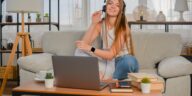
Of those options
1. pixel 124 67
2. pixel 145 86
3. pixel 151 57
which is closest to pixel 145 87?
pixel 145 86

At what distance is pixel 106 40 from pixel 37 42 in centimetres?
236

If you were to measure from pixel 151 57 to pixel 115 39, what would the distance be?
75 centimetres

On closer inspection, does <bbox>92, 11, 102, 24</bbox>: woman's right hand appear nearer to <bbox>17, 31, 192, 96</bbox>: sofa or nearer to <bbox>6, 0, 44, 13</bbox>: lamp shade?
<bbox>17, 31, 192, 96</bbox>: sofa

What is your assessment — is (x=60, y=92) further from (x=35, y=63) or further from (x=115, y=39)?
(x=35, y=63)

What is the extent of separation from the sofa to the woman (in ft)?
1.18

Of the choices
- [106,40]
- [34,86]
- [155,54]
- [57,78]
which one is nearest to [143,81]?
[57,78]

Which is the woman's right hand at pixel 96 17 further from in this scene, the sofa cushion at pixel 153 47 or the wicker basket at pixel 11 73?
the wicker basket at pixel 11 73

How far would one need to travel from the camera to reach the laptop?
1.68m

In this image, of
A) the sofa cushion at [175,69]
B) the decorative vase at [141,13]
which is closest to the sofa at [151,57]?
the sofa cushion at [175,69]

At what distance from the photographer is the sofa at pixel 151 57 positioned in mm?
2609

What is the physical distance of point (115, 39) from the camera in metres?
2.42

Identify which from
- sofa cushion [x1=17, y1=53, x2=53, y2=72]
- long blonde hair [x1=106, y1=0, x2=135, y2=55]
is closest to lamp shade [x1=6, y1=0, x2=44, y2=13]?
sofa cushion [x1=17, y1=53, x2=53, y2=72]

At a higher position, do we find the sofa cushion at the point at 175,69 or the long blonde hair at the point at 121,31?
the long blonde hair at the point at 121,31

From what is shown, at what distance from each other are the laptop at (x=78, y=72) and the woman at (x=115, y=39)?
0.50 meters
